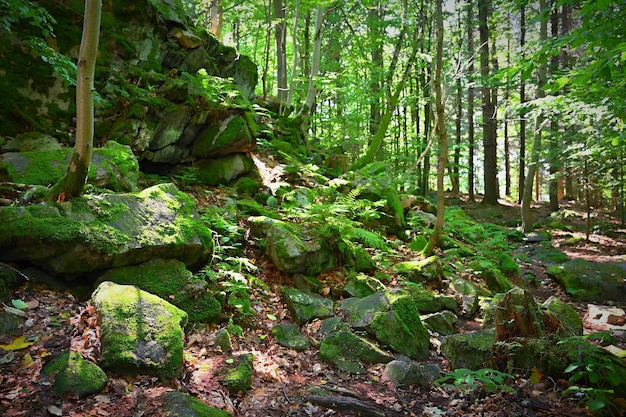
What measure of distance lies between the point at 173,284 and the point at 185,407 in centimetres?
210

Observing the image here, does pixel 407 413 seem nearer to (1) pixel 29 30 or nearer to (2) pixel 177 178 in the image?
(2) pixel 177 178

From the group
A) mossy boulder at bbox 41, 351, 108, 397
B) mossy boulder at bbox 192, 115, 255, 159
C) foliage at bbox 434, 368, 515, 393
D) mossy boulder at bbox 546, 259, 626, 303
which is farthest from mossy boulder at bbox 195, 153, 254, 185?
mossy boulder at bbox 546, 259, 626, 303

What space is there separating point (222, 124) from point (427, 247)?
6004mm

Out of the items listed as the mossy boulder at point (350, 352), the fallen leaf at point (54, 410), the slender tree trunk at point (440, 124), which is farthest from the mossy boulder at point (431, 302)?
the fallen leaf at point (54, 410)

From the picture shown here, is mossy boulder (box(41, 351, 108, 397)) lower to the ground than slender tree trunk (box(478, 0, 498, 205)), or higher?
lower

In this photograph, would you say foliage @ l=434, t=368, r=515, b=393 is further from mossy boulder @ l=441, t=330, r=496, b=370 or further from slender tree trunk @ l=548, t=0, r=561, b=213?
slender tree trunk @ l=548, t=0, r=561, b=213

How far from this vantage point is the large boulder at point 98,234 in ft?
13.6

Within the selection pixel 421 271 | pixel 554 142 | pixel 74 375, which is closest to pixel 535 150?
pixel 554 142

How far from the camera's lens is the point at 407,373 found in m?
4.50

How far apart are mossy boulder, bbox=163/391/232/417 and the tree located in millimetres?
3089

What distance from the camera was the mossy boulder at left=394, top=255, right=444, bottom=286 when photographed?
7.87m

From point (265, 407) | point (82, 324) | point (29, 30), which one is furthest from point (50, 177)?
point (265, 407)

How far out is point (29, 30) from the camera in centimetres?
745

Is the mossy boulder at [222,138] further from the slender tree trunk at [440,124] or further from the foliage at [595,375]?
the foliage at [595,375]
